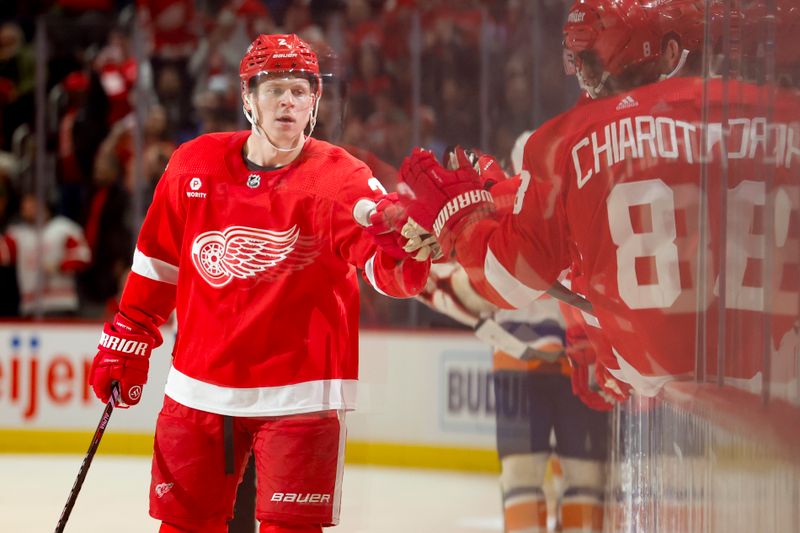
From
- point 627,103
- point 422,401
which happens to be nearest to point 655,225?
point 627,103

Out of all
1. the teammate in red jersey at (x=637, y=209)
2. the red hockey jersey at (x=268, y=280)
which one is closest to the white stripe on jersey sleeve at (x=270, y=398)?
the red hockey jersey at (x=268, y=280)

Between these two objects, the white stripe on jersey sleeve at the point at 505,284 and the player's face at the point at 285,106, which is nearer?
the white stripe on jersey sleeve at the point at 505,284

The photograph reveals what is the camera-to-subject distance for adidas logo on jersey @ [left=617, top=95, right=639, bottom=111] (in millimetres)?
1501

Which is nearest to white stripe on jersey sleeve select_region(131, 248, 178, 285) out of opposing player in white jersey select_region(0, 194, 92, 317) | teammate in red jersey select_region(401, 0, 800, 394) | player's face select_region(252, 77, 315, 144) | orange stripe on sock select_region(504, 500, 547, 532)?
player's face select_region(252, 77, 315, 144)

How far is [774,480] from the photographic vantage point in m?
1.04

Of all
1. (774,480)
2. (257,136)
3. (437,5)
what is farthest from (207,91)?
(774,480)

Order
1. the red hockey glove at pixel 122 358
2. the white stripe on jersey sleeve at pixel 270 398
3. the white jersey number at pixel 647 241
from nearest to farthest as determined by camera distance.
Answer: the white jersey number at pixel 647 241, the white stripe on jersey sleeve at pixel 270 398, the red hockey glove at pixel 122 358

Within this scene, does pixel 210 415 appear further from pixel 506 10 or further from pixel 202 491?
pixel 506 10

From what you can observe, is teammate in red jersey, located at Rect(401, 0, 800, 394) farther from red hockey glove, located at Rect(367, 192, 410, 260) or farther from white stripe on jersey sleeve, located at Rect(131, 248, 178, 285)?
white stripe on jersey sleeve, located at Rect(131, 248, 178, 285)

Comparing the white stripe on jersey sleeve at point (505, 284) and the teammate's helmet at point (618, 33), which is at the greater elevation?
the teammate's helmet at point (618, 33)

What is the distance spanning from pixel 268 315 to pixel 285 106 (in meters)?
0.34

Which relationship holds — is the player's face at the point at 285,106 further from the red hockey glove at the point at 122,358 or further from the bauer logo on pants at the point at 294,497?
the bauer logo on pants at the point at 294,497

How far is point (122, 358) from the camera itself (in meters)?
2.08

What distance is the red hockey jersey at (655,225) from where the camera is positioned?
126 centimetres
